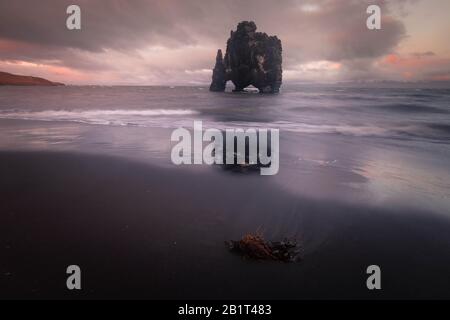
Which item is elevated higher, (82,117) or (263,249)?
(82,117)

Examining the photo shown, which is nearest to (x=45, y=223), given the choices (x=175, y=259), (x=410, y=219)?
(x=175, y=259)

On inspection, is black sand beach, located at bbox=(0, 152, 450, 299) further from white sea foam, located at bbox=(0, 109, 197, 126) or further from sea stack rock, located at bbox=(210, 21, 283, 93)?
sea stack rock, located at bbox=(210, 21, 283, 93)

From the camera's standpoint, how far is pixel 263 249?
156 inches

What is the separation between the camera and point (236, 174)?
291 inches

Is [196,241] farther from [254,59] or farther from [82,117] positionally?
[254,59]

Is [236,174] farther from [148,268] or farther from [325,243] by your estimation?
[148,268]

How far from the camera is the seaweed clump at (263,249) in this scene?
12.8ft

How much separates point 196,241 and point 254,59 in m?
73.4

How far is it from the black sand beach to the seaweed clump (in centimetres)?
13

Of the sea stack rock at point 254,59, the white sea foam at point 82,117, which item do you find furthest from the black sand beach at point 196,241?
the sea stack rock at point 254,59

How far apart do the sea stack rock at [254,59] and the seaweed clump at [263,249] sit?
239ft

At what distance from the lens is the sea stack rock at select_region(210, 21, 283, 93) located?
7288 centimetres

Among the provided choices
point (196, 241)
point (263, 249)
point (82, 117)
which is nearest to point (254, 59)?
point (82, 117)
